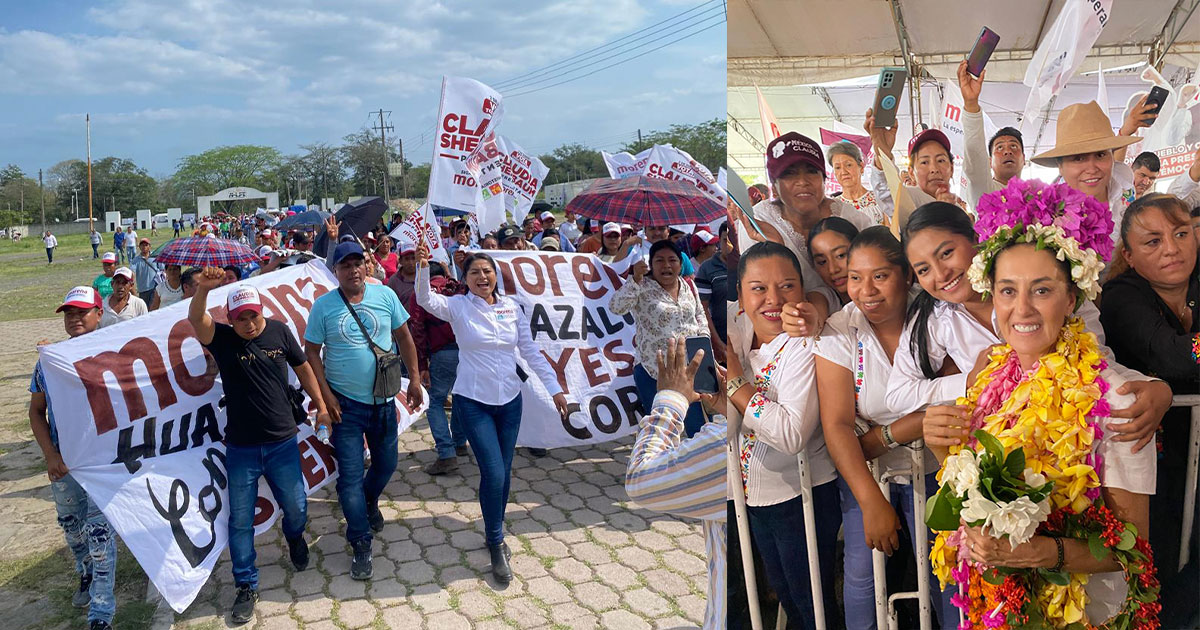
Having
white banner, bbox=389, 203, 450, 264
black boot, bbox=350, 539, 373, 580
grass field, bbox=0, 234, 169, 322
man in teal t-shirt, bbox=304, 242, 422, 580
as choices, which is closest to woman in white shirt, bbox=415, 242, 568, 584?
man in teal t-shirt, bbox=304, 242, 422, 580

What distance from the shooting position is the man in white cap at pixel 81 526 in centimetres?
398

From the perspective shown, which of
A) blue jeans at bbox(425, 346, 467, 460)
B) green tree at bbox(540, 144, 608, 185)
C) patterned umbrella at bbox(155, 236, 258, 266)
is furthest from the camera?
green tree at bbox(540, 144, 608, 185)

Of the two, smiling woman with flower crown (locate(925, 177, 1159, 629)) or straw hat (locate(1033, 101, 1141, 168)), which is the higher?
straw hat (locate(1033, 101, 1141, 168))

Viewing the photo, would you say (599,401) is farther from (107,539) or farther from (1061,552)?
(1061,552)

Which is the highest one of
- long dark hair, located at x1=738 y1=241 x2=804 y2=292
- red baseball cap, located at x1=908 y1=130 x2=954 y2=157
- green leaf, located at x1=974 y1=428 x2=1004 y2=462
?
red baseball cap, located at x1=908 y1=130 x2=954 y2=157

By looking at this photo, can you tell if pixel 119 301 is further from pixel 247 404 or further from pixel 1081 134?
pixel 1081 134

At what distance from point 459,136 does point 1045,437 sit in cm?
589

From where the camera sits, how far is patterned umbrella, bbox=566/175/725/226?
5.62 m

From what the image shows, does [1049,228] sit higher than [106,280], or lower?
higher

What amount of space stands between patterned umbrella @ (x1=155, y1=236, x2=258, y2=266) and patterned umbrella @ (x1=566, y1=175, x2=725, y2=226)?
262cm

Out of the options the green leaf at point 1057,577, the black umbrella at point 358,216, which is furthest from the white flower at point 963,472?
the black umbrella at point 358,216

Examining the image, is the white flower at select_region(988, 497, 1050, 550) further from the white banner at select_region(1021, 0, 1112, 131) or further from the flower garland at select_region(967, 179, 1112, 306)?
the white banner at select_region(1021, 0, 1112, 131)

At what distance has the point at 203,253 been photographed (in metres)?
6.07

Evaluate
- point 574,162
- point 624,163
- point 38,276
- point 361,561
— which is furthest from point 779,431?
point 574,162
